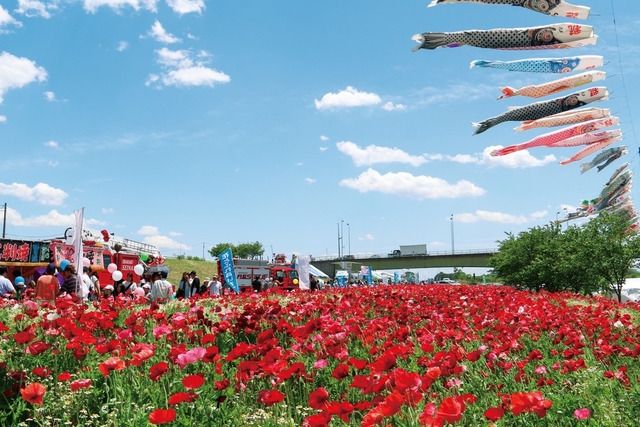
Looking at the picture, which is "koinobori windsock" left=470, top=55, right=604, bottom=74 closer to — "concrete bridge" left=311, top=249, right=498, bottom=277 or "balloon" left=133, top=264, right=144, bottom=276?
"balloon" left=133, top=264, right=144, bottom=276

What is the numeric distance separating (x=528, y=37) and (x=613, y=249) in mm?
8965

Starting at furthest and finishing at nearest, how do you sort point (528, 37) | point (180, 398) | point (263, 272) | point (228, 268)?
point (263, 272) → point (228, 268) → point (528, 37) → point (180, 398)

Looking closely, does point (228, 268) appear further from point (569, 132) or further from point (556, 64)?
point (569, 132)

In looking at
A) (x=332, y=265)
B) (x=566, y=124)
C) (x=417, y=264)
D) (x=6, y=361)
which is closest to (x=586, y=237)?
(x=566, y=124)

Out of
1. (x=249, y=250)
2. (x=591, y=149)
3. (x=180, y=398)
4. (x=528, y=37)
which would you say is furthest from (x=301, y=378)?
(x=249, y=250)

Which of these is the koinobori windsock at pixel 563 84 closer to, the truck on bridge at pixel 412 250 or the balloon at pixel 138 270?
the balloon at pixel 138 270

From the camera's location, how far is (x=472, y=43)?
57.8 ft

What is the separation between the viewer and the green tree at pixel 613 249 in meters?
20.9

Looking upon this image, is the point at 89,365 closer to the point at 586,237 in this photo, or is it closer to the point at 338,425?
the point at 338,425

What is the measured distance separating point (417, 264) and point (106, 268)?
236ft

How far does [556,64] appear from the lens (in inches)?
750

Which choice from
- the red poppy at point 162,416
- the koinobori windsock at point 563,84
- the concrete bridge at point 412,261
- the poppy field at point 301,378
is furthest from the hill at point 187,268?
the red poppy at point 162,416

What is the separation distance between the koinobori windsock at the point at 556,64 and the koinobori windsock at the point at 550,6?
7.62 ft

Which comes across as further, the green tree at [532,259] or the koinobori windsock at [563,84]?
the green tree at [532,259]
